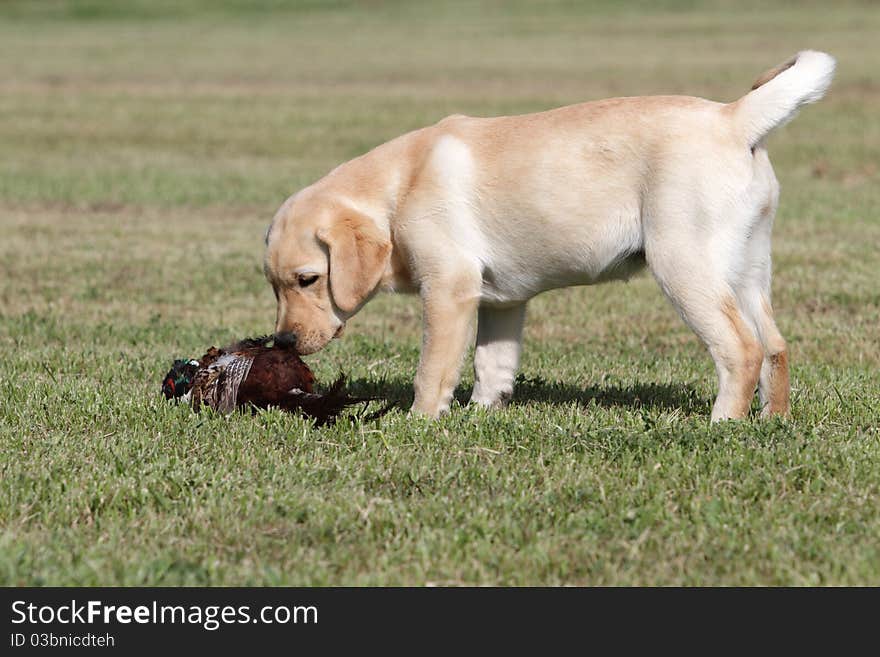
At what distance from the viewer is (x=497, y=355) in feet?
22.5

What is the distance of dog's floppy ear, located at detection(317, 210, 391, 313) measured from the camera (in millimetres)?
6234

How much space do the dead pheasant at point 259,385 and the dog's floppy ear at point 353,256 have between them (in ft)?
1.34

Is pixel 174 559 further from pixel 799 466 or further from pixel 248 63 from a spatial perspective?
pixel 248 63

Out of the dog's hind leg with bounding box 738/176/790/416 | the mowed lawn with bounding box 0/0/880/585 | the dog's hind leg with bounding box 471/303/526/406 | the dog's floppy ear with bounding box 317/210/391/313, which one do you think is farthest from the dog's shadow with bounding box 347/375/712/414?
the dog's floppy ear with bounding box 317/210/391/313

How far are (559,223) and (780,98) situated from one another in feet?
3.85

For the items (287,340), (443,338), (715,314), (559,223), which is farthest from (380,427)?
(715,314)

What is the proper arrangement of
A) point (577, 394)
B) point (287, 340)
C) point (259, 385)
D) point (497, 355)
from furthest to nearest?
1. point (577, 394)
2. point (497, 355)
3. point (287, 340)
4. point (259, 385)

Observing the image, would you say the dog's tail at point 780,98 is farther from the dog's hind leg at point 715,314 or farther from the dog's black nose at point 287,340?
the dog's black nose at point 287,340

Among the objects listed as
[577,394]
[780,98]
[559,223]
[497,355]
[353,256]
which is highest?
[780,98]

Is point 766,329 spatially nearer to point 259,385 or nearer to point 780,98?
point 780,98

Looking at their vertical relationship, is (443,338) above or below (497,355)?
above

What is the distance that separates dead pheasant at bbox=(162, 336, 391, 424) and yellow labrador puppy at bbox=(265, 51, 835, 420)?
173 mm

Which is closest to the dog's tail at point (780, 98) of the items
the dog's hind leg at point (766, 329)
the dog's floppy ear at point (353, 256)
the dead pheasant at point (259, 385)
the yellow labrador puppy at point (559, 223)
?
the yellow labrador puppy at point (559, 223)
